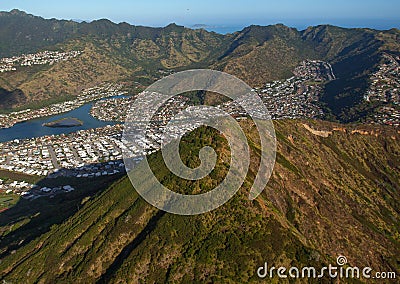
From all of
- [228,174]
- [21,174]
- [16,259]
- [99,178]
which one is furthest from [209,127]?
[21,174]

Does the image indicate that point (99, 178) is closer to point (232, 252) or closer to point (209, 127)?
point (209, 127)

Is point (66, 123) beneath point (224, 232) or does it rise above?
beneath
